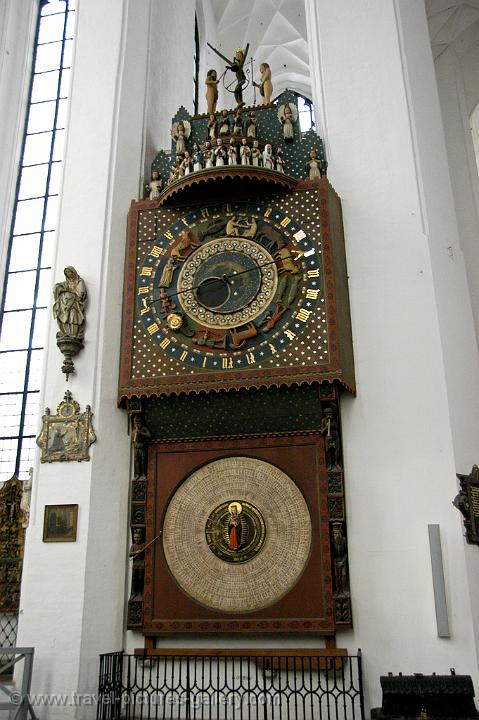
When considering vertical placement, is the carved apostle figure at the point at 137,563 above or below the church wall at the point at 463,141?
below

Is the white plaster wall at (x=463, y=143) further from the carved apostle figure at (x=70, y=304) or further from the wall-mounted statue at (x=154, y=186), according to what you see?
the carved apostle figure at (x=70, y=304)

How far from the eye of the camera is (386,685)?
647 cm

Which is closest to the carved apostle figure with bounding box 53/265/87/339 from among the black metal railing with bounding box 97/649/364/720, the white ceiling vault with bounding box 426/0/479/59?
the black metal railing with bounding box 97/649/364/720

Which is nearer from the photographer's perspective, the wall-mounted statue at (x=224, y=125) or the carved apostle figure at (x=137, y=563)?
the carved apostle figure at (x=137, y=563)

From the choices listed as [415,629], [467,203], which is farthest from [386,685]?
[467,203]

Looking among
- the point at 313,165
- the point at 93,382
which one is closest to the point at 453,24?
the point at 313,165

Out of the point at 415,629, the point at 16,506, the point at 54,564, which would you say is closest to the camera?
the point at 415,629

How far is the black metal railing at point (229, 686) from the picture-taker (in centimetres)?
709

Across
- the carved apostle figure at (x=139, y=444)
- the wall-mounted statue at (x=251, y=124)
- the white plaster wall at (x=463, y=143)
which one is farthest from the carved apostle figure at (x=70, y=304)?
the white plaster wall at (x=463, y=143)

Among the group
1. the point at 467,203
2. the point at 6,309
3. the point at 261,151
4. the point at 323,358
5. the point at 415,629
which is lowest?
the point at 415,629

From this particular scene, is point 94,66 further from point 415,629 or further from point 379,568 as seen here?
point 415,629

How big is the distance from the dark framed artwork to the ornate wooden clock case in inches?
28.7

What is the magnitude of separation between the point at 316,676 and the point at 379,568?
1.27m

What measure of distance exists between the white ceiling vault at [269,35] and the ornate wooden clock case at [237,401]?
722 centimetres
